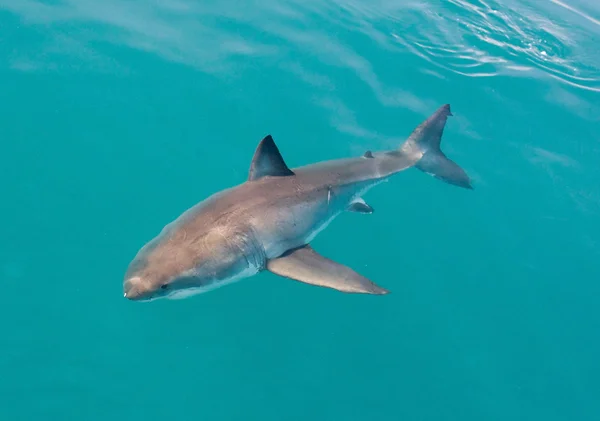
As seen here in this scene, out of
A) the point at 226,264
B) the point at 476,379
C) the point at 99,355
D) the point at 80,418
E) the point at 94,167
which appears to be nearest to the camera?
the point at 226,264

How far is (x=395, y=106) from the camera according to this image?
1284cm

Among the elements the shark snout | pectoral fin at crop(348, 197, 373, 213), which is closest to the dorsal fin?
pectoral fin at crop(348, 197, 373, 213)

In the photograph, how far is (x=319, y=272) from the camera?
6941 millimetres

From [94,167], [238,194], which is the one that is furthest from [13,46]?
[238,194]

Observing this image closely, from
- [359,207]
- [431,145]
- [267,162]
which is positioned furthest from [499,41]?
[267,162]

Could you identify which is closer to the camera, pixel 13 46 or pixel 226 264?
pixel 226 264

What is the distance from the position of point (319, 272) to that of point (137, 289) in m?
2.65

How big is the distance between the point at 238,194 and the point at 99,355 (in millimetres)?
3688

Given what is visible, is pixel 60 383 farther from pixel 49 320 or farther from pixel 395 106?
pixel 395 106

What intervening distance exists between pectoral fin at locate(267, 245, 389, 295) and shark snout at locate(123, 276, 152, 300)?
6.59 feet

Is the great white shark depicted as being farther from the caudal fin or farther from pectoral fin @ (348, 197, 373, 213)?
the caudal fin

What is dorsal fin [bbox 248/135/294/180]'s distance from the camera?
738 centimetres

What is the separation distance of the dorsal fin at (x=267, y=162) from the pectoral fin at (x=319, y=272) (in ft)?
4.60

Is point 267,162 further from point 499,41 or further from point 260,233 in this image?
point 499,41
